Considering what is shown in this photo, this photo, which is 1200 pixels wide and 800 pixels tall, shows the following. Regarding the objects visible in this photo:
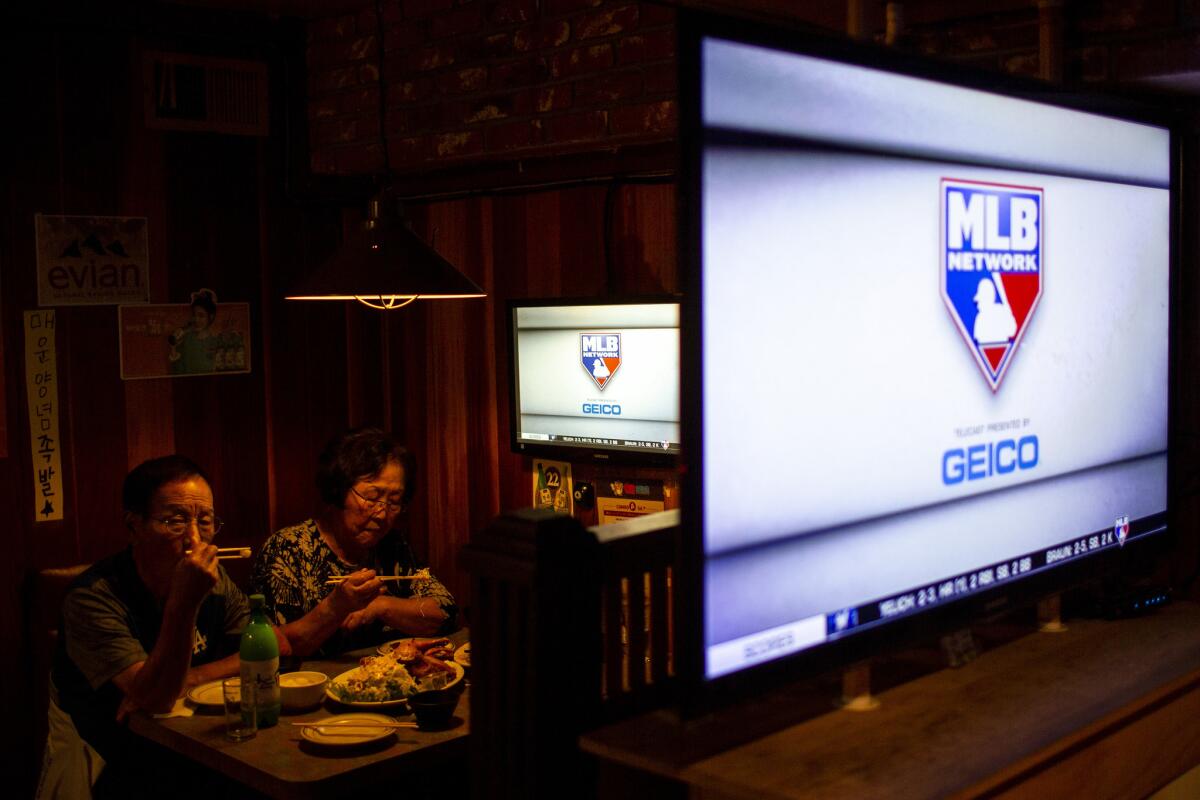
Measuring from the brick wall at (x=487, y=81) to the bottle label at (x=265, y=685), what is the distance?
175 cm

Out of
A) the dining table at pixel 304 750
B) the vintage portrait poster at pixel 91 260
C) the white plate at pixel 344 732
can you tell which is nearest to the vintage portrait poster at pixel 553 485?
the dining table at pixel 304 750

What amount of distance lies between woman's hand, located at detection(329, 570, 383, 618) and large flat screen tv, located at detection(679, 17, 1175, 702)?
1886 millimetres

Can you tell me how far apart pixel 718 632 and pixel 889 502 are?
0.36 meters

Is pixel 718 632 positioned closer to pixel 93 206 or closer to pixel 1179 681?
pixel 1179 681

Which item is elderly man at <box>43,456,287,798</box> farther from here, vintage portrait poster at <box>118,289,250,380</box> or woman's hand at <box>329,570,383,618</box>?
vintage portrait poster at <box>118,289,250,380</box>

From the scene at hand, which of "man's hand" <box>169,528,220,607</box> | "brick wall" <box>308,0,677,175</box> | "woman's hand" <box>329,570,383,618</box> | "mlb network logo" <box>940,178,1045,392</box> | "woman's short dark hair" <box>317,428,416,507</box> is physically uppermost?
"brick wall" <box>308,0,677,175</box>

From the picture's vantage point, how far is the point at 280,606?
3.39 meters

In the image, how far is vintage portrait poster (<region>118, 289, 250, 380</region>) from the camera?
4.11 metres

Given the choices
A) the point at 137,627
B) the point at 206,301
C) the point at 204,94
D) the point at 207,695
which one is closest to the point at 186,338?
the point at 206,301

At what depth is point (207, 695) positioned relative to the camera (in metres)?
2.73

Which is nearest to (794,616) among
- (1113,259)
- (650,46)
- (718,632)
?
(718,632)

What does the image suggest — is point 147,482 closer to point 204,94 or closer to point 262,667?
point 262,667

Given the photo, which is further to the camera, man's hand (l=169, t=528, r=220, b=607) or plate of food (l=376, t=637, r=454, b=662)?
plate of food (l=376, t=637, r=454, b=662)

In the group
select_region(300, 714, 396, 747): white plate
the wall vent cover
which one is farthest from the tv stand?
the wall vent cover
